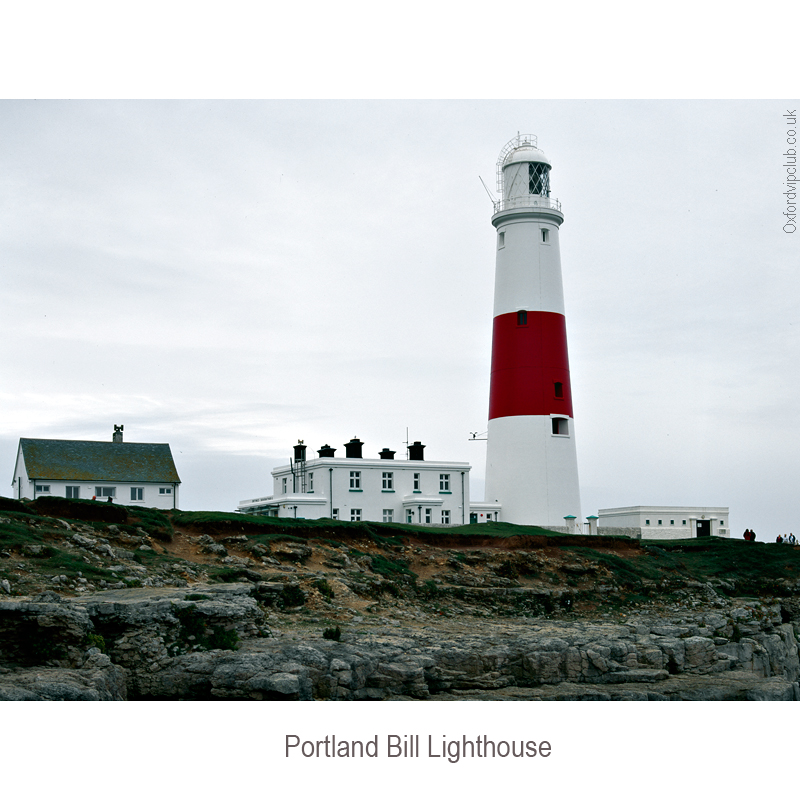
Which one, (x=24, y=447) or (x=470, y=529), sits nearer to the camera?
(x=470, y=529)

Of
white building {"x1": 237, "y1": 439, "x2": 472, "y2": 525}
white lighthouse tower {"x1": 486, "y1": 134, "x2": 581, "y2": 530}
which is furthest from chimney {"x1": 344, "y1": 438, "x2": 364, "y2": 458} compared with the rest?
white lighthouse tower {"x1": 486, "y1": 134, "x2": 581, "y2": 530}

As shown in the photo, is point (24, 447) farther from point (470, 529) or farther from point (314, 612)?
point (314, 612)

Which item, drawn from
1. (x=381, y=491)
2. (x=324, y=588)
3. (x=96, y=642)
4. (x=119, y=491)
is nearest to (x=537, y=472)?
(x=381, y=491)

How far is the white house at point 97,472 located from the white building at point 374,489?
16.9 ft

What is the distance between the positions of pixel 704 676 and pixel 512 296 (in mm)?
23256

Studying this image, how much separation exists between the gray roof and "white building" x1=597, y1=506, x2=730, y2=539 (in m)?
24.4

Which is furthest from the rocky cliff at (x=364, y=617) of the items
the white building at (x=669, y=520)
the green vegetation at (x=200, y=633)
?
the white building at (x=669, y=520)

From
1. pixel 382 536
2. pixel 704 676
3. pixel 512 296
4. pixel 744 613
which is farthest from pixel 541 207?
pixel 704 676

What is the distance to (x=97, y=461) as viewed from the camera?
1639 inches

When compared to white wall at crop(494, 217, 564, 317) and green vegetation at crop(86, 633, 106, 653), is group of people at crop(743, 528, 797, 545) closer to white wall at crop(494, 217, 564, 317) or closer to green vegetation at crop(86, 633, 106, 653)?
white wall at crop(494, 217, 564, 317)

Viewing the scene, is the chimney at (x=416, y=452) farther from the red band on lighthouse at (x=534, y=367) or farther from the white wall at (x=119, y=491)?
the white wall at (x=119, y=491)

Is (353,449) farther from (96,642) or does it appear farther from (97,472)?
(96,642)

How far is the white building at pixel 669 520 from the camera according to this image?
51.7m

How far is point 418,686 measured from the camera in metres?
18.1
